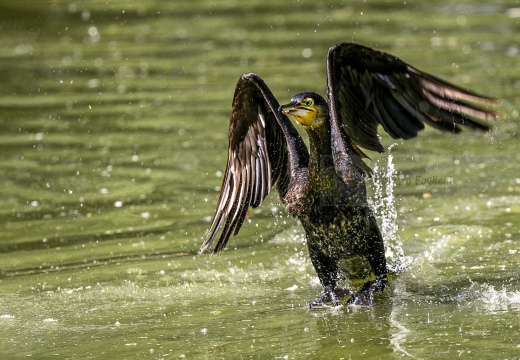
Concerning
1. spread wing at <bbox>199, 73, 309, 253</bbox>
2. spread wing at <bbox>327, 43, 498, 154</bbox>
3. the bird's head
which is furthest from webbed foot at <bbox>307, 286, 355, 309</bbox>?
the bird's head

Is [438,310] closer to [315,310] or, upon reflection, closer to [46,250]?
[315,310]

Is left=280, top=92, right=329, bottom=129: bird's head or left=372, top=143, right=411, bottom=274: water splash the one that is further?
left=372, top=143, right=411, bottom=274: water splash

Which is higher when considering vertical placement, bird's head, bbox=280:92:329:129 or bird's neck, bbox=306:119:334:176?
bird's head, bbox=280:92:329:129

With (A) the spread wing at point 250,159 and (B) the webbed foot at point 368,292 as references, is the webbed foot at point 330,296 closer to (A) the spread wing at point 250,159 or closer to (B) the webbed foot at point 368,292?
(B) the webbed foot at point 368,292

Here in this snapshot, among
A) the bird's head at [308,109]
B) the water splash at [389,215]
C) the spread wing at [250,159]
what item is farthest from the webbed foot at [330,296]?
the bird's head at [308,109]

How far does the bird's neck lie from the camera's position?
5.53 m

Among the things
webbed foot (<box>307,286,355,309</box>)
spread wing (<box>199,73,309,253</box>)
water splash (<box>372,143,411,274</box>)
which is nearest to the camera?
webbed foot (<box>307,286,355,309</box>)

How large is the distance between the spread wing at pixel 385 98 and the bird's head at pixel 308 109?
0.18 meters

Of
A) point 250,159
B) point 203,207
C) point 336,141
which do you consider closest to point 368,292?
point 336,141

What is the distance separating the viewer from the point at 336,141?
5.75 metres

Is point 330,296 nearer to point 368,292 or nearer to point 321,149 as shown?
point 368,292

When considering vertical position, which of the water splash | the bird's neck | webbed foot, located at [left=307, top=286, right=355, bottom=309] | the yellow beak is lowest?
webbed foot, located at [left=307, top=286, right=355, bottom=309]

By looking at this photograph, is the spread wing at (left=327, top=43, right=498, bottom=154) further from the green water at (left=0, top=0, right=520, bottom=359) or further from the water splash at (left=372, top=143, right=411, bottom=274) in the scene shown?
the green water at (left=0, top=0, right=520, bottom=359)

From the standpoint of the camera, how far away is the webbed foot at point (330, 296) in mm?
5734
